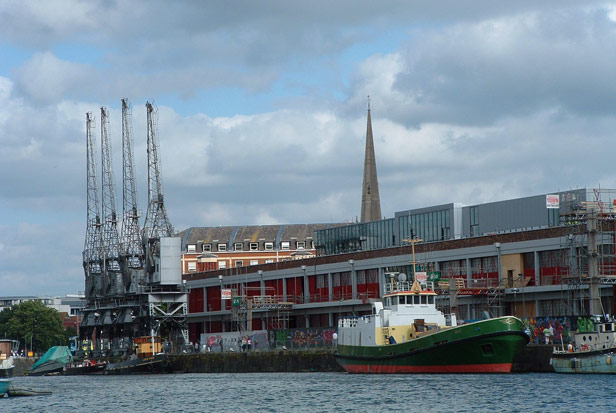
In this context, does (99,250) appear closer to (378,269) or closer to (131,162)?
(131,162)

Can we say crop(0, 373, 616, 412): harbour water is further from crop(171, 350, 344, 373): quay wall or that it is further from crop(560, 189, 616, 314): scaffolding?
crop(560, 189, 616, 314): scaffolding

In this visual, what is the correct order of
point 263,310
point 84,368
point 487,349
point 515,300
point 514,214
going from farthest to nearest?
point 84,368 → point 263,310 → point 514,214 → point 515,300 → point 487,349

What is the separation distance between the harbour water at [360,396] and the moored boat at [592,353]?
123 centimetres

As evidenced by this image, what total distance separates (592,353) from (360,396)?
16.2m

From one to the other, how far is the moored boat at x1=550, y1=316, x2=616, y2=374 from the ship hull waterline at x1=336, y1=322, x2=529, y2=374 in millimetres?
2742

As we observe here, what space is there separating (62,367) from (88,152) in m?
38.8

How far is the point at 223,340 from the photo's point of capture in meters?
117

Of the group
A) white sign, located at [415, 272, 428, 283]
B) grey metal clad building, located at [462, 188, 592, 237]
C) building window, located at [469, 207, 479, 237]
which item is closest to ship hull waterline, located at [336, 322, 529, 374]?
white sign, located at [415, 272, 428, 283]

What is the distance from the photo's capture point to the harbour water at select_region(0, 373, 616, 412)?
54.0 m

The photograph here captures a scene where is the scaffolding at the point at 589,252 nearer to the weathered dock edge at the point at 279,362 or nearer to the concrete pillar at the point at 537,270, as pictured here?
the concrete pillar at the point at 537,270

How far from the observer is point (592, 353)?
67938 mm

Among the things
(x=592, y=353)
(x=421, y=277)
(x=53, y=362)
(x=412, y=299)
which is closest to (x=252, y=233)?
(x=53, y=362)

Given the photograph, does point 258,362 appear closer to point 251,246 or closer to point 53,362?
point 53,362

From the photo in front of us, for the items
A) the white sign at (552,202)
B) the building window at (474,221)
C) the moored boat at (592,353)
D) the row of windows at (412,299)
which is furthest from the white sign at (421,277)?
the building window at (474,221)
